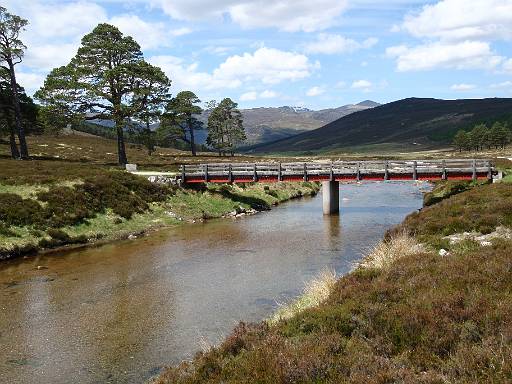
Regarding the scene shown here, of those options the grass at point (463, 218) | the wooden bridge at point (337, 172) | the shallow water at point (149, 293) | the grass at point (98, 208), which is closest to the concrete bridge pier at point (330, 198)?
the wooden bridge at point (337, 172)

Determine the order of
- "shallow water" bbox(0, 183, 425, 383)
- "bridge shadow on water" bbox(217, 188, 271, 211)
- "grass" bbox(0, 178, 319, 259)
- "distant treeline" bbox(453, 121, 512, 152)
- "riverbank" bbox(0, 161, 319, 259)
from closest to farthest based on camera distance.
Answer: "shallow water" bbox(0, 183, 425, 383) < "grass" bbox(0, 178, 319, 259) < "riverbank" bbox(0, 161, 319, 259) < "bridge shadow on water" bbox(217, 188, 271, 211) < "distant treeline" bbox(453, 121, 512, 152)

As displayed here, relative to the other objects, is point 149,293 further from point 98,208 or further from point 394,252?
point 98,208

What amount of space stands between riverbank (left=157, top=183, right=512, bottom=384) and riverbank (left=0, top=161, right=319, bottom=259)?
20553 millimetres

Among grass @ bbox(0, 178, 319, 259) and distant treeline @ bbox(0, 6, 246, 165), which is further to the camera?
distant treeline @ bbox(0, 6, 246, 165)

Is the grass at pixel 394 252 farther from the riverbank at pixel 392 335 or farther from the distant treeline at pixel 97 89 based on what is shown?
the distant treeline at pixel 97 89

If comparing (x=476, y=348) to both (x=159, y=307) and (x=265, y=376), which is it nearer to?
(x=265, y=376)

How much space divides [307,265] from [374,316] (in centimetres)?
1275

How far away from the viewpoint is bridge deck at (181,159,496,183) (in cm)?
3772

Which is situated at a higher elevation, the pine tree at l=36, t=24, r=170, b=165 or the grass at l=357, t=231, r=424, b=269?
the pine tree at l=36, t=24, r=170, b=165

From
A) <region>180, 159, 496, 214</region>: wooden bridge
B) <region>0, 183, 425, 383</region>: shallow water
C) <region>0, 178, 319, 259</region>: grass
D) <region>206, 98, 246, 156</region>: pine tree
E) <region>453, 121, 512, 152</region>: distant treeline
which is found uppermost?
<region>206, 98, 246, 156</region>: pine tree

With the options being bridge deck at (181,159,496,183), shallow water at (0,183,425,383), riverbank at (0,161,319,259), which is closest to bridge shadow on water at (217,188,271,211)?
riverbank at (0,161,319,259)

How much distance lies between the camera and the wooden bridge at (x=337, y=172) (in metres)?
37.8

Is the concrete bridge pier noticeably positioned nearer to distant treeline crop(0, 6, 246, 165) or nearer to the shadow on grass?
the shadow on grass

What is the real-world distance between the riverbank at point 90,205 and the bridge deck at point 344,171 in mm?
2250
